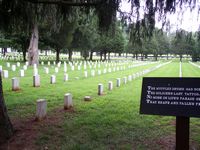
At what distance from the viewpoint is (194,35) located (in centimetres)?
575

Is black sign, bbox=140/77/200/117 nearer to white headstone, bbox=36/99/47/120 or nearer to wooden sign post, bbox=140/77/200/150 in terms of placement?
wooden sign post, bbox=140/77/200/150

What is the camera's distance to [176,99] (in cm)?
503

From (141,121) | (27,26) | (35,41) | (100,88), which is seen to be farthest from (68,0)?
(35,41)

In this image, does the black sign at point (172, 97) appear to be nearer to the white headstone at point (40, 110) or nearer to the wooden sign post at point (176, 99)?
the wooden sign post at point (176, 99)

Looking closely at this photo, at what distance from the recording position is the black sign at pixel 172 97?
4.96 m

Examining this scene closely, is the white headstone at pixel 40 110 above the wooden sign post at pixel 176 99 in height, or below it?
below

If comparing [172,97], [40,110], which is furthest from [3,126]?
[172,97]

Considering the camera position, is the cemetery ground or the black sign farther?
the cemetery ground

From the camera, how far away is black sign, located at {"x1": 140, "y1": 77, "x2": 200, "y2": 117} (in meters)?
4.96

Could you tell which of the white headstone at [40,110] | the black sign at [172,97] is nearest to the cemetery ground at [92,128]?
the white headstone at [40,110]

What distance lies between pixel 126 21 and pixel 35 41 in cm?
2639

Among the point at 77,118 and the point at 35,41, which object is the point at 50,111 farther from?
the point at 35,41

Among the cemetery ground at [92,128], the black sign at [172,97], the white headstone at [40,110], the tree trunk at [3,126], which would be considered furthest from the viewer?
the white headstone at [40,110]

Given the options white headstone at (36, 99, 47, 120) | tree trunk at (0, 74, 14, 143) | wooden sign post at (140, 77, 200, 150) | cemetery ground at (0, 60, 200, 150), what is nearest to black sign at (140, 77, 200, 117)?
wooden sign post at (140, 77, 200, 150)
